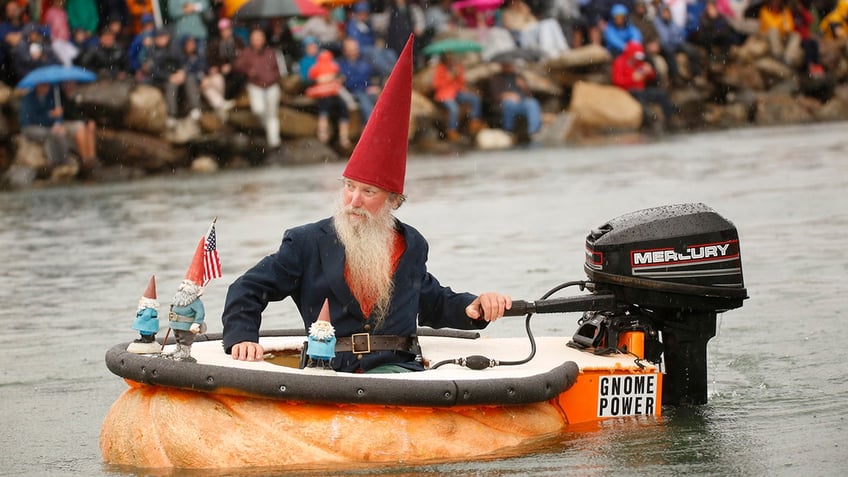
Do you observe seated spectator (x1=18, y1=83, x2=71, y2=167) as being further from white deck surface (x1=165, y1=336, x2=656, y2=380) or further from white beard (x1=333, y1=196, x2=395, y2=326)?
white beard (x1=333, y1=196, x2=395, y2=326)

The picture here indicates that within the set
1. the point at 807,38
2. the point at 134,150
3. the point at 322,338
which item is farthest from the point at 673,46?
the point at 322,338

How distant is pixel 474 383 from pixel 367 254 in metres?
0.77

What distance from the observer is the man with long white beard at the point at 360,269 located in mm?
6562

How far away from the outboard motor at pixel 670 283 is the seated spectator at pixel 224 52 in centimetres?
1514

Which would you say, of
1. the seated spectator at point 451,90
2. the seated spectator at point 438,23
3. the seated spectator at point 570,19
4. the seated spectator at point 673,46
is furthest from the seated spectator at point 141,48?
the seated spectator at point 673,46

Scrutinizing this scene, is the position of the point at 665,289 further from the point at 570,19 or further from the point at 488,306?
the point at 570,19

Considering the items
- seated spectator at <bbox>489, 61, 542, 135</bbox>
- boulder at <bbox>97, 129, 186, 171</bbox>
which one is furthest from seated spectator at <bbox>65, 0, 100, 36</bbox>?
seated spectator at <bbox>489, 61, 542, 135</bbox>

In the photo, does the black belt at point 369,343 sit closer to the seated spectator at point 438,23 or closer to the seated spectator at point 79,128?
the seated spectator at point 79,128

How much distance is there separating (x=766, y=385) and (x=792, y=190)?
339 inches

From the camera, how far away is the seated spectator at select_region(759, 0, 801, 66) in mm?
27984

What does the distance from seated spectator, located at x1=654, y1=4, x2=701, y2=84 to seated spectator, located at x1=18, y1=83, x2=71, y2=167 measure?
10281mm

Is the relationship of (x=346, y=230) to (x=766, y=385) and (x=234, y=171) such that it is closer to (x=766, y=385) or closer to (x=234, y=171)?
(x=766, y=385)

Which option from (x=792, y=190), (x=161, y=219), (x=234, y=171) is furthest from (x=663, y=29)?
(x=161, y=219)

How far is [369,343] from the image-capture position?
6602 mm
